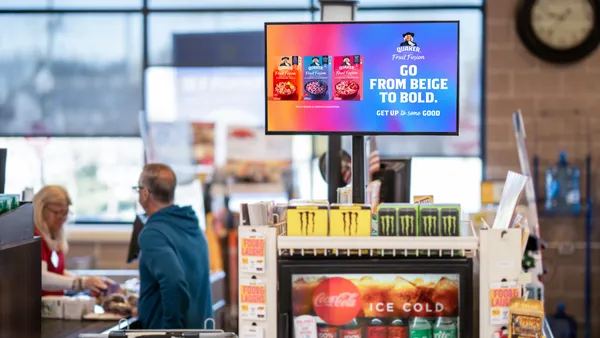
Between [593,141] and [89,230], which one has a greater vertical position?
[593,141]

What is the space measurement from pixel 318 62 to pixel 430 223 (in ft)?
2.19

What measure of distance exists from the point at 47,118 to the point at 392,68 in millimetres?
5343

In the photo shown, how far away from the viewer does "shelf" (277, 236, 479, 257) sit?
8.25 feet

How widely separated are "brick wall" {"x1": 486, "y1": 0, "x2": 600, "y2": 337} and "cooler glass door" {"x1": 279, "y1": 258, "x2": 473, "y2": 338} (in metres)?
4.70

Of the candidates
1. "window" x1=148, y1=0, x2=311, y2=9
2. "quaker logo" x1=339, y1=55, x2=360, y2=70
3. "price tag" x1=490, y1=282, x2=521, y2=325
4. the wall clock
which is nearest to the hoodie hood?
"quaker logo" x1=339, y1=55, x2=360, y2=70

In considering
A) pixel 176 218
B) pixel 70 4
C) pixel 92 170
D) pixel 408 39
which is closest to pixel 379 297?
pixel 408 39

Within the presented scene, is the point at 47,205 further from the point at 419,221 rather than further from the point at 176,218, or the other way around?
the point at 419,221

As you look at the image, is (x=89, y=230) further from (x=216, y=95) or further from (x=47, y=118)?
(x=216, y=95)

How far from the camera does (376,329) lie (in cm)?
263

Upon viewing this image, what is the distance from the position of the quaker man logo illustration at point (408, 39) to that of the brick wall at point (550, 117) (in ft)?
14.6

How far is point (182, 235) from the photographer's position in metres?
4.31

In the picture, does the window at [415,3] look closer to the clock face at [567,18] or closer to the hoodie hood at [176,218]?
Answer: the clock face at [567,18]

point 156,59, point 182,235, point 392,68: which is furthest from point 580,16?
point 392,68

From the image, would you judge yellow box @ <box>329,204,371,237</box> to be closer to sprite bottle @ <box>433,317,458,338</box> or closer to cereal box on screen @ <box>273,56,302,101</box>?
sprite bottle @ <box>433,317,458,338</box>
